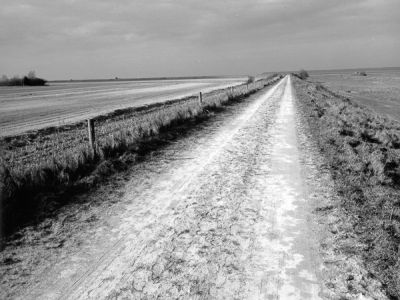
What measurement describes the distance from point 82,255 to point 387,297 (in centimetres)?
358

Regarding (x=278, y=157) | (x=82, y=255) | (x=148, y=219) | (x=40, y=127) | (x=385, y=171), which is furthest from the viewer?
(x=40, y=127)

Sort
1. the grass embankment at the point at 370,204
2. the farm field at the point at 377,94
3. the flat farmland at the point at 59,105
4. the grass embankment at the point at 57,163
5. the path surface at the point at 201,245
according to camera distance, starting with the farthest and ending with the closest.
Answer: the farm field at the point at 377,94, the flat farmland at the point at 59,105, the grass embankment at the point at 57,163, the grass embankment at the point at 370,204, the path surface at the point at 201,245

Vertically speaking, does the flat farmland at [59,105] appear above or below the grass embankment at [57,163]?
above

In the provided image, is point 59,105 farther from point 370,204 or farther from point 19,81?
point 19,81

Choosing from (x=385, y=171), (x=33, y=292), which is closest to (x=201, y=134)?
(x=385, y=171)

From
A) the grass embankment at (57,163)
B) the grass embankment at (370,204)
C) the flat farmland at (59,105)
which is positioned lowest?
the grass embankment at (370,204)

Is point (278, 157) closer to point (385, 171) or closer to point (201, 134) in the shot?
point (385, 171)

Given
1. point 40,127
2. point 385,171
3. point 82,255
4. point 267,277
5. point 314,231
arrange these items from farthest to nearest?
point 40,127, point 385,171, point 314,231, point 82,255, point 267,277

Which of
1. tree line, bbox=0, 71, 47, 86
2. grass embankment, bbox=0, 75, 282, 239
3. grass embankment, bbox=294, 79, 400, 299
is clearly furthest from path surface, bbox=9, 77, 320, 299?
tree line, bbox=0, 71, 47, 86

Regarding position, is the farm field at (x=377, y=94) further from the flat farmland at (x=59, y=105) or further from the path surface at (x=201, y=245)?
the path surface at (x=201, y=245)

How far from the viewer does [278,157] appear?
8461mm

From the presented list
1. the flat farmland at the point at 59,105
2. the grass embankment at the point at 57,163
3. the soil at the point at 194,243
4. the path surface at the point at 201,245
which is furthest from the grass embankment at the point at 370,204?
the flat farmland at the point at 59,105

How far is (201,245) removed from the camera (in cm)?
420

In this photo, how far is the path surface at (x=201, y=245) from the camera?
11.1 feet
